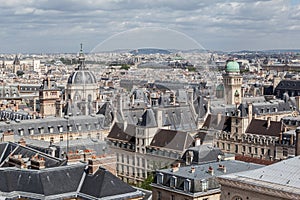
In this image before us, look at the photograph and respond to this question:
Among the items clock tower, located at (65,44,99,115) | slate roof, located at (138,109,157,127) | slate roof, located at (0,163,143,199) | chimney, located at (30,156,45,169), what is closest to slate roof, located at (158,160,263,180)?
slate roof, located at (0,163,143,199)

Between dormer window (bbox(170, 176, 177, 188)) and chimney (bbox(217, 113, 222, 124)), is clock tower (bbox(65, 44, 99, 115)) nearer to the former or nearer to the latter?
chimney (bbox(217, 113, 222, 124))

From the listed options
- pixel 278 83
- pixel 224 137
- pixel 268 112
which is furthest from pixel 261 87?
pixel 224 137

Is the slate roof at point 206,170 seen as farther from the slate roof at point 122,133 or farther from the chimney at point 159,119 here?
the slate roof at point 122,133

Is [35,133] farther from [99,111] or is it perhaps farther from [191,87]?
[191,87]

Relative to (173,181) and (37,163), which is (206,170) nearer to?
(173,181)

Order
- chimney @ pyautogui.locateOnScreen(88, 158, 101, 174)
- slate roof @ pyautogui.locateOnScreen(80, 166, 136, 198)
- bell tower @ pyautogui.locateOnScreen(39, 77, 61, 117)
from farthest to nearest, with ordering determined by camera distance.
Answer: bell tower @ pyautogui.locateOnScreen(39, 77, 61, 117), chimney @ pyautogui.locateOnScreen(88, 158, 101, 174), slate roof @ pyautogui.locateOnScreen(80, 166, 136, 198)

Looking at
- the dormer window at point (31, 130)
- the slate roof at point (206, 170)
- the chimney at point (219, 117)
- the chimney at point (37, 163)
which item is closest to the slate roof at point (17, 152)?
the chimney at point (37, 163)

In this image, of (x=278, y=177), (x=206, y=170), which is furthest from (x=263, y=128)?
(x=278, y=177)
